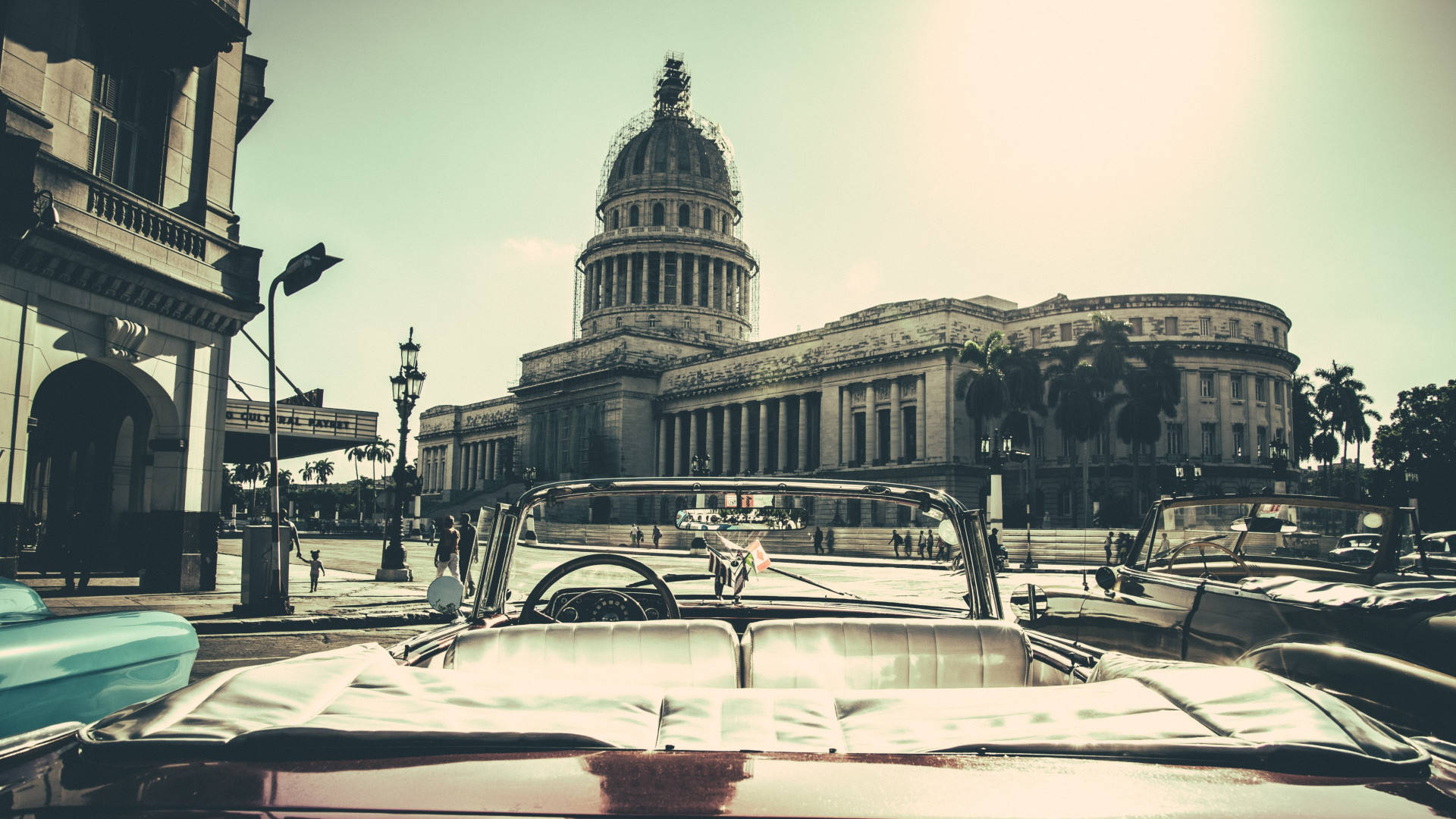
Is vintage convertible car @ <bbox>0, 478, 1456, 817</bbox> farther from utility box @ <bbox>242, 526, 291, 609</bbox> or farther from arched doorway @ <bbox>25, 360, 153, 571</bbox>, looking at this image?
arched doorway @ <bbox>25, 360, 153, 571</bbox>

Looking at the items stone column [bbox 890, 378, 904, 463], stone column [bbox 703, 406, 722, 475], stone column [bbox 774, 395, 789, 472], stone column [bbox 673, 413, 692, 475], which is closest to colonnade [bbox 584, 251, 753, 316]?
stone column [bbox 673, 413, 692, 475]

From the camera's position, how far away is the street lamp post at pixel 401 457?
22812 mm

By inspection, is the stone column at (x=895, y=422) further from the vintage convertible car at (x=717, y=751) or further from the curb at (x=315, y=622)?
the vintage convertible car at (x=717, y=751)

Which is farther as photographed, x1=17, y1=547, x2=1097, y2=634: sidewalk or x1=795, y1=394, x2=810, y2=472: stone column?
x1=795, y1=394, x2=810, y2=472: stone column

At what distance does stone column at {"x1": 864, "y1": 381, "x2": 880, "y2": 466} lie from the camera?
60375 millimetres

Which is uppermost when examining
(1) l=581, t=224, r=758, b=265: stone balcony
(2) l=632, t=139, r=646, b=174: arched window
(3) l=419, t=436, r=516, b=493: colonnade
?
(2) l=632, t=139, r=646, b=174: arched window

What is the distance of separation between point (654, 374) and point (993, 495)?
4357 cm

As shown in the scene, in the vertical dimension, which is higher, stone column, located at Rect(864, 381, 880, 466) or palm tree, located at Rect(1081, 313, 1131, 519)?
palm tree, located at Rect(1081, 313, 1131, 519)

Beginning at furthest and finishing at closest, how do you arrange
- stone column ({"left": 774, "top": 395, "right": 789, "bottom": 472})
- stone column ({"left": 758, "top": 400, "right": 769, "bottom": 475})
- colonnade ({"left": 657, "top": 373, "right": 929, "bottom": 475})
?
stone column ({"left": 758, "top": 400, "right": 769, "bottom": 475}) → stone column ({"left": 774, "top": 395, "right": 789, "bottom": 472}) → colonnade ({"left": 657, "top": 373, "right": 929, "bottom": 475})

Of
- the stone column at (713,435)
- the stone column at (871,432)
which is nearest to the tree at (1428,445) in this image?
the stone column at (871,432)

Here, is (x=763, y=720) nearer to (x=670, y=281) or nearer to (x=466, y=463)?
(x=670, y=281)

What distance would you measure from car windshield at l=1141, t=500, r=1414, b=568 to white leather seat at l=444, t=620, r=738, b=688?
15.1 ft

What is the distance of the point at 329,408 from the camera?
92.3 feet

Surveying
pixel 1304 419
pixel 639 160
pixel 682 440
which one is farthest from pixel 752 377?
pixel 1304 419
